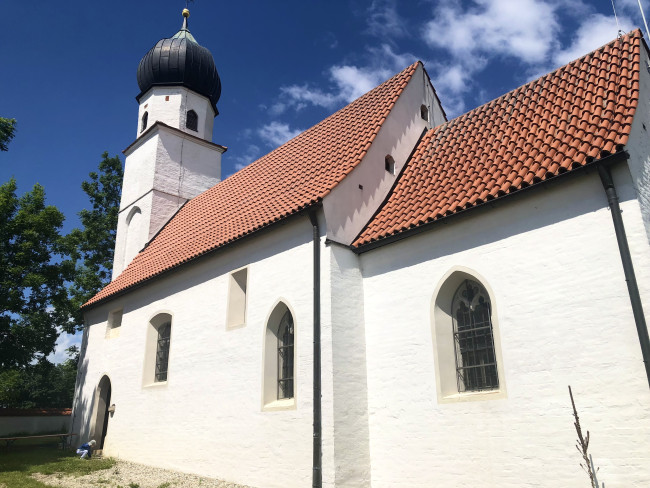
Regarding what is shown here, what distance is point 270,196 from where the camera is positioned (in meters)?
11.9

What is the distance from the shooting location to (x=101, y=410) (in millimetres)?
15039

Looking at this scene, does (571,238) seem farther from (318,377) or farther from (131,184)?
(131,184)

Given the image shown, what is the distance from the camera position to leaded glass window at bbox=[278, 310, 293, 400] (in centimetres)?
957

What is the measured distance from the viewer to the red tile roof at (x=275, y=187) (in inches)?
413

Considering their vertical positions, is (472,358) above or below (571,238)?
below

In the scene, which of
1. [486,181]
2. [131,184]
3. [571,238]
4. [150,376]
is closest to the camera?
[571,238]

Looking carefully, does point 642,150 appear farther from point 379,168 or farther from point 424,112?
point 424,112

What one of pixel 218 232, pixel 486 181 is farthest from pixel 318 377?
pixel 218 232

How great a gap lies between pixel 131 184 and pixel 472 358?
14718mm

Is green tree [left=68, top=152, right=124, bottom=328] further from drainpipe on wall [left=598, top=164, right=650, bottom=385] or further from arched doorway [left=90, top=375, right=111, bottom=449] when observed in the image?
drainpipe on wall [left=598, top=164, right=650, bottom=385]

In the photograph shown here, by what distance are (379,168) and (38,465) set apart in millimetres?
10229

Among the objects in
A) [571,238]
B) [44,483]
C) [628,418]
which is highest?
[571,238]

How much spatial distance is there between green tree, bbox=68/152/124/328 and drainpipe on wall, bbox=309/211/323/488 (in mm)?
15197

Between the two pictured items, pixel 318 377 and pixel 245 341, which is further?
pixel 245 341
